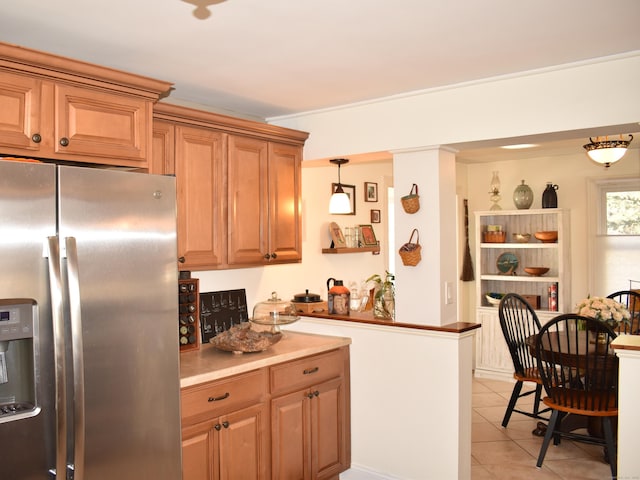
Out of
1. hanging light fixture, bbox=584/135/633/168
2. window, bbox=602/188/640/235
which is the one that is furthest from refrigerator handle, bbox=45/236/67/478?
window, bbox=602/188/640/235

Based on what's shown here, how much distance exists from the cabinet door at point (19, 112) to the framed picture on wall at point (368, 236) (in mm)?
3453

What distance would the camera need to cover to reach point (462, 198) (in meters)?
6.71

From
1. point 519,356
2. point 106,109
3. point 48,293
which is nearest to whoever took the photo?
point 48,293

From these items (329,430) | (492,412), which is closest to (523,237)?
(492,412)

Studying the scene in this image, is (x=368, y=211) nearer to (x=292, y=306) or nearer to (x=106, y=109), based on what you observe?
(x=292, y=306)

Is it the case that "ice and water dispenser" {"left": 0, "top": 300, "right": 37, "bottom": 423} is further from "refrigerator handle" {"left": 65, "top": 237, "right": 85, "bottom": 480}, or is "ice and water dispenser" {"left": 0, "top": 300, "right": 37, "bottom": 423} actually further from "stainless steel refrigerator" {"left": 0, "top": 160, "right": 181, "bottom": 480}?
"refrigerator handle" {"left": 65, "top": 237, "right": 85, "bottom": 480}

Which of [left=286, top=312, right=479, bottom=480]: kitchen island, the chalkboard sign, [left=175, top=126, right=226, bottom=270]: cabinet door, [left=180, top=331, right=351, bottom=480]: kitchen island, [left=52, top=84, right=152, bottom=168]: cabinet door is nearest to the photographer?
[left=52, top=84, right=152, bottom=168]: cabinet door

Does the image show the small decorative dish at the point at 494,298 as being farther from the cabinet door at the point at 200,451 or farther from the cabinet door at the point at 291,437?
the cabinet door at the point at 200,451

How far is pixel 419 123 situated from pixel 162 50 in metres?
1.51

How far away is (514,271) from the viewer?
6414mm

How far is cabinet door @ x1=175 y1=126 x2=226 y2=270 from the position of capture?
3176 millimetres

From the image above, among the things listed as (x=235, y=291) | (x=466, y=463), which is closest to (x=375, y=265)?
(x=235, y=291)

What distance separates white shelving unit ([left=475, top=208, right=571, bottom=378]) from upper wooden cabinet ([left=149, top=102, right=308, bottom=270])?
10.6 feet

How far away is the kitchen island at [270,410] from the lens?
2.80 m
